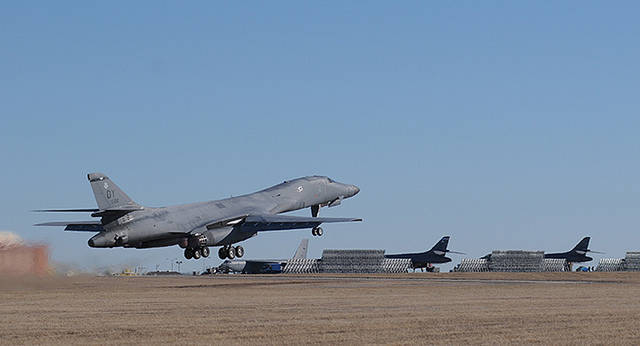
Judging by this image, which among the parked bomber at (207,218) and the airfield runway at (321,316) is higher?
the parked bomber at (207,218)

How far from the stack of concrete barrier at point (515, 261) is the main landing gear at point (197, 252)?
78813 millimetres

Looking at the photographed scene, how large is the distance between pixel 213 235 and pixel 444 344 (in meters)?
48.1

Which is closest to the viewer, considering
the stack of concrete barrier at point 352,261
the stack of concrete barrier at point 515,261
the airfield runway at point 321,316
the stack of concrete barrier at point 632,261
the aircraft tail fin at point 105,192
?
the airfield runway at point 321,316

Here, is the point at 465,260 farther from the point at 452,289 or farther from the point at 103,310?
the point at 103,310

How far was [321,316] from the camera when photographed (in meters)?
35.2

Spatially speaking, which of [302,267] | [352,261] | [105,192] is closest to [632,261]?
[352,261]

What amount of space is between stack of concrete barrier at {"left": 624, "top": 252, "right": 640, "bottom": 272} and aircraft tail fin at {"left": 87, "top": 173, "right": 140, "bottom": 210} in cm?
11115

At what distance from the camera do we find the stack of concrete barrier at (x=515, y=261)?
145m

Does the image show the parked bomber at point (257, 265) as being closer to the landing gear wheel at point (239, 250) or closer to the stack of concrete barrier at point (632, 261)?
the stack of concrete barrier at point (632, 261)

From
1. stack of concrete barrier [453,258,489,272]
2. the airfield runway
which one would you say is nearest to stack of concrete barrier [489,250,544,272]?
stack of concrete barrier [453,258,489,272]

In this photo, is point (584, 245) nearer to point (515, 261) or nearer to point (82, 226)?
point (515, 261)

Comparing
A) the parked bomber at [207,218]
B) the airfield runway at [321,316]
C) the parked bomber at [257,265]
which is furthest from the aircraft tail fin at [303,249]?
the airfield runway at [321,316]

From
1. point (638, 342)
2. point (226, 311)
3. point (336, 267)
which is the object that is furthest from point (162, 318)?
point (336, 267)

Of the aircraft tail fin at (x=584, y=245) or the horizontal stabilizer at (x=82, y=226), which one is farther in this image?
the aircraft tail fin at (x=584, y=245)
